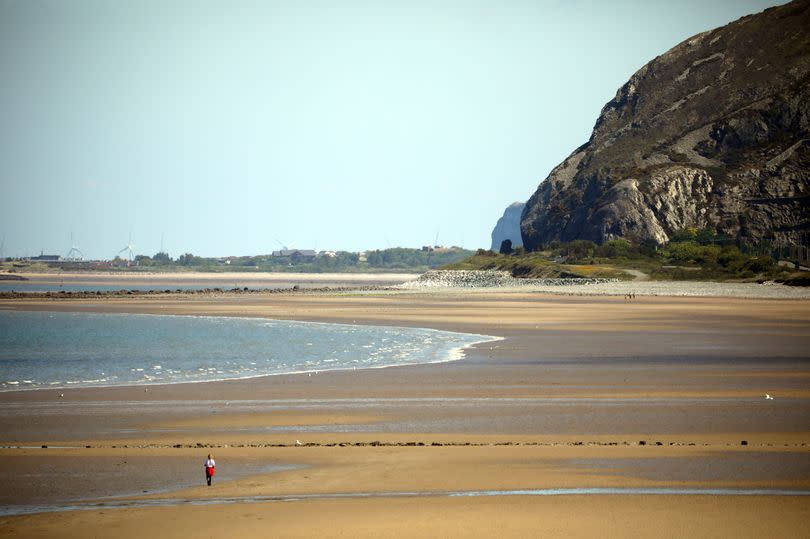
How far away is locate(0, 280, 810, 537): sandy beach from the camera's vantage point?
1349 centimetres

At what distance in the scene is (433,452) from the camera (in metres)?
18.1

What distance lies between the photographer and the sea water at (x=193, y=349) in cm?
3219

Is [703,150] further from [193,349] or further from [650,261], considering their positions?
[193,349]

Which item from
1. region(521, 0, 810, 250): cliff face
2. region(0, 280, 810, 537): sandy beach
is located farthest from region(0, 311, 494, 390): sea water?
region(521, 0, 810, 250): cliff face

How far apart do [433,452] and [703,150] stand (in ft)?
503

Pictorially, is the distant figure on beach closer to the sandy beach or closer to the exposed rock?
the sandy beach

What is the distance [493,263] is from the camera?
143 m

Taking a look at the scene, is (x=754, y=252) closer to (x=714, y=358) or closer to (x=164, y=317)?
(x=164, y=317)

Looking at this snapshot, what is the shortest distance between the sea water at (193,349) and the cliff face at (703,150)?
100436mm

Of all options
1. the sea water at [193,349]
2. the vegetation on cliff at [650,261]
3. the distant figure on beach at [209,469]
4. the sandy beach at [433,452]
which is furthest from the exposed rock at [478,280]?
the distant figure on beach at [209,469]

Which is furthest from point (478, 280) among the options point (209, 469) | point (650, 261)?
point (209, 469)

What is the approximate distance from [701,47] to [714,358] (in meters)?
171

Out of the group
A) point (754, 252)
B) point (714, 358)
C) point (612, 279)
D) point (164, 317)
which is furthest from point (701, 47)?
point (714, 358)

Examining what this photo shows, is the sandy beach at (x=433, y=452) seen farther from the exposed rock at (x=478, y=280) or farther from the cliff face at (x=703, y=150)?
the cliff face at (x=703, y=150)
